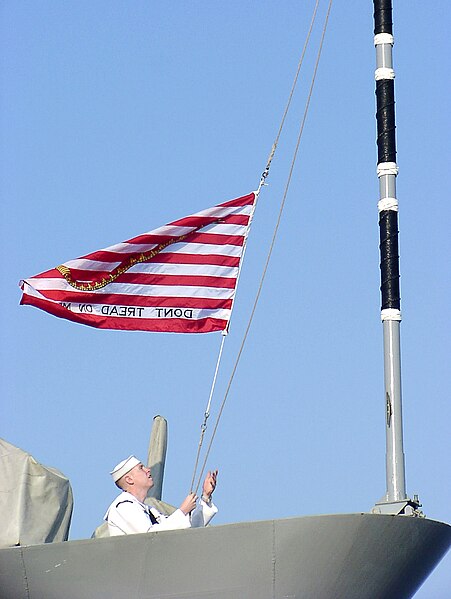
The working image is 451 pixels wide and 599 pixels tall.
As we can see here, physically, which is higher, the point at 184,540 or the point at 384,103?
the point at 384,103

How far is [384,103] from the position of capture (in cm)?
1528

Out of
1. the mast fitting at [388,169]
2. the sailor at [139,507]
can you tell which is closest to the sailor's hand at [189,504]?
the sailor at [139,507]

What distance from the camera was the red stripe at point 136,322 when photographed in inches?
611

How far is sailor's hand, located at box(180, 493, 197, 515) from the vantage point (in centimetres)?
1286

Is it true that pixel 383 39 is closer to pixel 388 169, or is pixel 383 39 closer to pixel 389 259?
pixel 388 169

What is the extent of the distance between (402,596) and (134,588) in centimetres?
258

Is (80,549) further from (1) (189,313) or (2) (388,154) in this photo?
(2) (388,154)

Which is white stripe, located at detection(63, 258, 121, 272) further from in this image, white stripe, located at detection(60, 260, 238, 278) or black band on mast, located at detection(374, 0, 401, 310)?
black band on mast, located at detection(374, 0, 401, 310)

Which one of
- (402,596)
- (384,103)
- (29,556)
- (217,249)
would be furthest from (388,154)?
(29,556)

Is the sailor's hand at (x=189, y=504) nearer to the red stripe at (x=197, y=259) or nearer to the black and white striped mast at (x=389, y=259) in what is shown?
the black and white striped mast at (x=389, y=259)

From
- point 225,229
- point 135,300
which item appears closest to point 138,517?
point 135,300

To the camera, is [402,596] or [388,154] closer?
[402,596]

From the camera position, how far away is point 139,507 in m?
13.5

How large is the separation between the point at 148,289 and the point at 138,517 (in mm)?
3197
